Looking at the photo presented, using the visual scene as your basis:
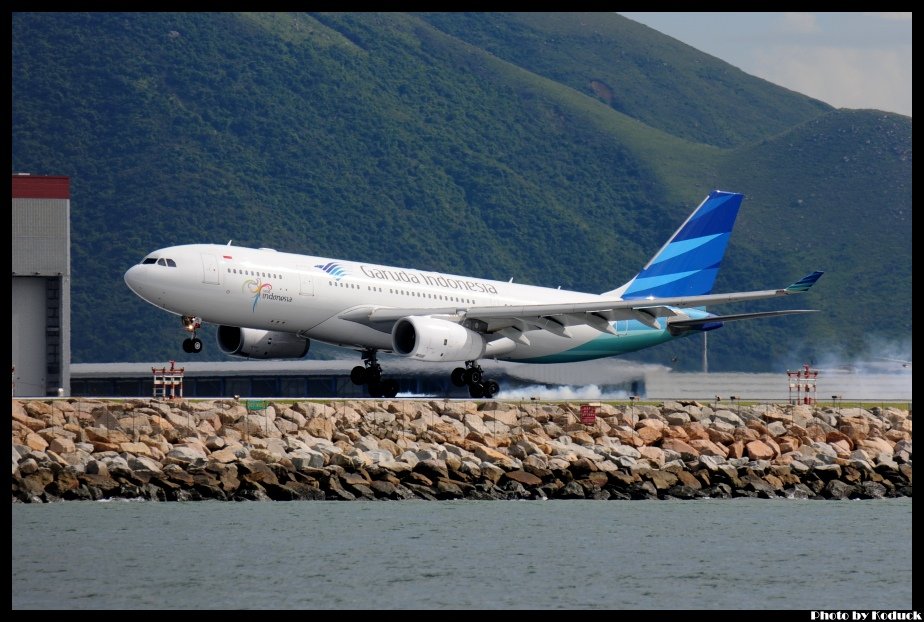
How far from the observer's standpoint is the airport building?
235 ft

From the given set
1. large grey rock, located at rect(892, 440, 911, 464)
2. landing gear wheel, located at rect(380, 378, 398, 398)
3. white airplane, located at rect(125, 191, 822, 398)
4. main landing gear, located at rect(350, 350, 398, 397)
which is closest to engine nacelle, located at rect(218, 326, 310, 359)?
white airplane, located at rect(125, 191, 822, 398)

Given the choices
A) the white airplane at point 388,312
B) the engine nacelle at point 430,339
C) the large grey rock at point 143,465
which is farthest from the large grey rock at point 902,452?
the large grey rock at point 143,465

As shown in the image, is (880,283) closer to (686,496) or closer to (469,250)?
(469,250)

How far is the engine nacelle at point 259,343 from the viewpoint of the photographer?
53.5 metres

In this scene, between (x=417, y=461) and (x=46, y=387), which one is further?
(x=46, y=387)

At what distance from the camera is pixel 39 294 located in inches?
2859

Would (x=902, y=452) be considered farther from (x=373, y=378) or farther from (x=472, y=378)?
(x=373, y=378)

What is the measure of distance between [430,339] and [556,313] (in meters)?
4.24

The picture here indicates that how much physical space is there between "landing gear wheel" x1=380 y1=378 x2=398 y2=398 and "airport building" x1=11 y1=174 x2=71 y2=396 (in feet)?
72.6

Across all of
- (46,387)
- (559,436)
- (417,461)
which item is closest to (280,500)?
(417,461)

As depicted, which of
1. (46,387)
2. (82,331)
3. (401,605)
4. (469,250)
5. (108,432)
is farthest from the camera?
(469,250)

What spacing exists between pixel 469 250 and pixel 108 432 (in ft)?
448

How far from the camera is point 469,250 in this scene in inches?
7126

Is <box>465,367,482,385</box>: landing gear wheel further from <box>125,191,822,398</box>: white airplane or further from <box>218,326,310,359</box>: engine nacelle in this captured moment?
<box>218,326,310,359</box>: engine nacelle
